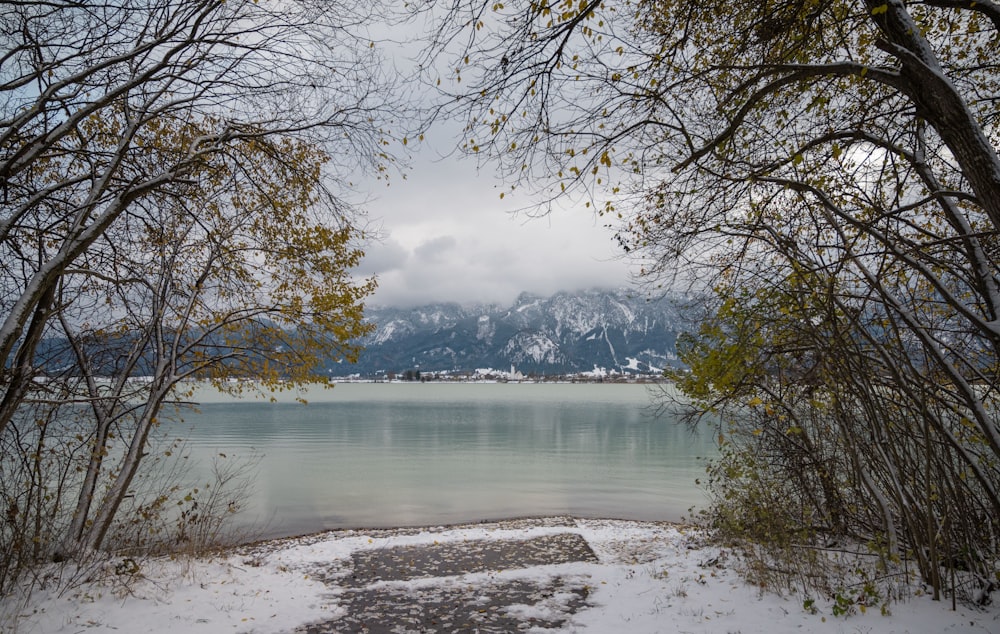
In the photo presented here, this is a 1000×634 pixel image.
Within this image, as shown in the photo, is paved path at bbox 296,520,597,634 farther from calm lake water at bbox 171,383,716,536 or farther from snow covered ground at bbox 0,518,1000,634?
calm lake water at bbox 171,383,716,536

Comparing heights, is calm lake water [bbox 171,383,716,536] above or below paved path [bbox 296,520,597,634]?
below

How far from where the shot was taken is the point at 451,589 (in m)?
8.57

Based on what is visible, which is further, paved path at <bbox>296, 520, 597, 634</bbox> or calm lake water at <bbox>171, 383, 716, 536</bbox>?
calm lake water at <bbox>171, 383, 716, 536</bbox>

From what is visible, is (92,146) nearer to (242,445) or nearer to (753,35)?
(753,35)

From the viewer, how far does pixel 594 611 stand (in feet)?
23.3

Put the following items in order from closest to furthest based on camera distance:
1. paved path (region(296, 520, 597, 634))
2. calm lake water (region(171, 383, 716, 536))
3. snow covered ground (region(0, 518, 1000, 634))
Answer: snow covered ground (region(0, 518, 1000, 634)) → paved path (region(296, 520, 597, 634)) → calm lake water (region(171, 383, 716, 536))

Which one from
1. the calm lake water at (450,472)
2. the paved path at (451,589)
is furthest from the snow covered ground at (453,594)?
the calm lake water at (450,472)

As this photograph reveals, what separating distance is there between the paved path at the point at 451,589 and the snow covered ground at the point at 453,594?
37 mm

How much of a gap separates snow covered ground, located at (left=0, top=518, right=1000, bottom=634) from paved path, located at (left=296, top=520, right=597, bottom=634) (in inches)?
1.4

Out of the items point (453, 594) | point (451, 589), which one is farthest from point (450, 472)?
point (453, 594)

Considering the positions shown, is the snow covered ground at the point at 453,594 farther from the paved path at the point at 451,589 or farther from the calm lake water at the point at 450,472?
the calm lake water at the point at 450,472

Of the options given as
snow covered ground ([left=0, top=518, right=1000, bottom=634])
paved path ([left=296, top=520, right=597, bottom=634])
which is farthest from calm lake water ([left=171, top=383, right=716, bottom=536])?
paved path ([left=296, top=520, right=597, bottom=634])

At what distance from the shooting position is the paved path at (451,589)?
6.91 metres

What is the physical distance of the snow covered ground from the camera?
593 centimetres
